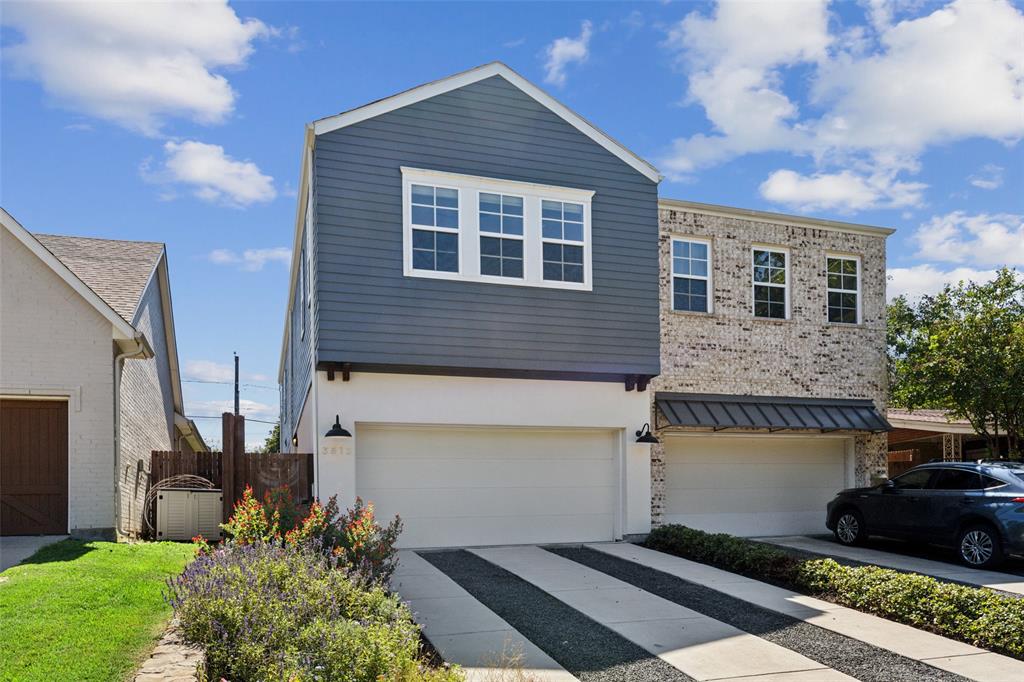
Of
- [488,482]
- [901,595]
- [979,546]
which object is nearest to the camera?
[901,595]

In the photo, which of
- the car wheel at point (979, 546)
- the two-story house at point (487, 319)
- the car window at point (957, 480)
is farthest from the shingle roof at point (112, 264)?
the car wheel at point (979, 546)

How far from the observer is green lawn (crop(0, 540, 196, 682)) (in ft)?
19.6

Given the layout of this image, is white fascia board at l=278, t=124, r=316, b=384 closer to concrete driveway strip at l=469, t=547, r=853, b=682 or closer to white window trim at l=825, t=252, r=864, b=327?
concrete driveway strip at l=469, t=547, r=853, b=682

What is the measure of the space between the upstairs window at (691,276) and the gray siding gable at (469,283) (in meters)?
1.27

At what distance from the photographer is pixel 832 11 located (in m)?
13.0

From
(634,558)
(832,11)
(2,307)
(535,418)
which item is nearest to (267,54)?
(2,307)

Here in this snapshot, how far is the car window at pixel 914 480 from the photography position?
14.2 m

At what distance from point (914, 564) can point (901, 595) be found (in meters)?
4.46

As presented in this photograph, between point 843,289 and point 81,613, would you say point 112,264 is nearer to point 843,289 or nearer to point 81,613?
point 81,613

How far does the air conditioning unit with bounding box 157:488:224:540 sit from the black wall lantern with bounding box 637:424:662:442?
24.6 feet

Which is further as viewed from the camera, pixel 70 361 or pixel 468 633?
pixel 70 361

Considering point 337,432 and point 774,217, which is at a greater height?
point 774,217

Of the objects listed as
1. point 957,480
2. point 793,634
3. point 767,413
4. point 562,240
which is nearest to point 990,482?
point 957,480

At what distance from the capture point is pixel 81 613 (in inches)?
286
